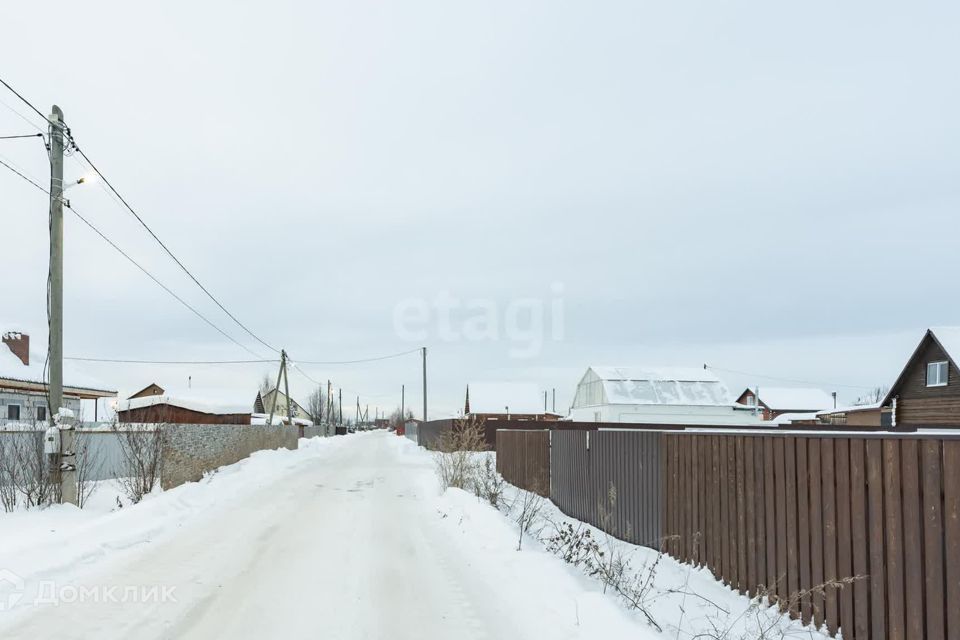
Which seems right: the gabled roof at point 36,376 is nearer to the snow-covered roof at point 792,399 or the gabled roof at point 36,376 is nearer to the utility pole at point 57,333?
the utility pole at point 57,333

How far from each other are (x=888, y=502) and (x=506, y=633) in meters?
3.09

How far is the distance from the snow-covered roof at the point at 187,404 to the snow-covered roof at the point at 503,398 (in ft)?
85.8

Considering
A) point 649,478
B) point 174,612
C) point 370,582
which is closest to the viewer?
point 174,612

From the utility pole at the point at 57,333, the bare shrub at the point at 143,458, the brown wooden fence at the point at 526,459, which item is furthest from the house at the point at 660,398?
the utility pole at the point at 57,333

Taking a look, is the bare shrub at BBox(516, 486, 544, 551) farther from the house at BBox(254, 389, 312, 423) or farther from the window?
the house at BBox(254, 389, 312, 423)

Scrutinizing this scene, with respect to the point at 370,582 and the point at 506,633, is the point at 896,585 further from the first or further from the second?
the point at 370,582

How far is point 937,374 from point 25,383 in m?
38.8

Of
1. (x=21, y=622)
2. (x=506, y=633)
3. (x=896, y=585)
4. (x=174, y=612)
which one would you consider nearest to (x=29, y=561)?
(x=21, y=622)

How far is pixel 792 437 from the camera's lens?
580 cm

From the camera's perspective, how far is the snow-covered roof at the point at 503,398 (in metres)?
64.1

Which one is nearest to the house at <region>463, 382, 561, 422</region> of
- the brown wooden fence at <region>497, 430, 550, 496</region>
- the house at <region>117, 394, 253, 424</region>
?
the house at <region>117, 394, 253, 424</region>

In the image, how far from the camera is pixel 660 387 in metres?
44.2

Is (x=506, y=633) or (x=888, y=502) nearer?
(x=888, y=502)

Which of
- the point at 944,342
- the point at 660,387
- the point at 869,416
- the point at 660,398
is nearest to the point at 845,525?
the point at 944,342
